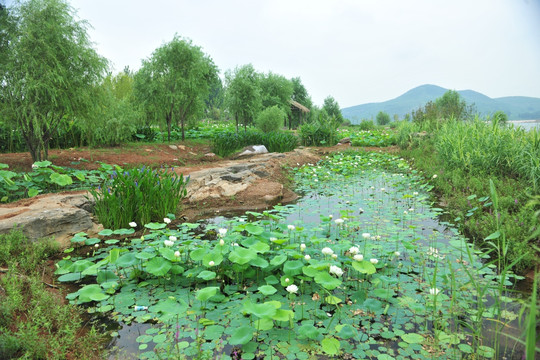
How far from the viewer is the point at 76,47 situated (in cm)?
865

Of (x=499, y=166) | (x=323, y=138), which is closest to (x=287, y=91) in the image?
(x=323, y=138)

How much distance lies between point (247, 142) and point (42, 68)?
9.16 meters

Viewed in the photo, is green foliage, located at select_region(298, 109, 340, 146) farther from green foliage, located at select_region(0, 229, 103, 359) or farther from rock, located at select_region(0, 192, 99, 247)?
green foliage, located at select_region(0, 229, 103, 359)

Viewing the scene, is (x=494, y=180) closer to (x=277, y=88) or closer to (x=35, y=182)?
(x=35, y=182)

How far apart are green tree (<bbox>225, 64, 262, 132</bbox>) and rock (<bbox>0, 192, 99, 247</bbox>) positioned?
1625cm

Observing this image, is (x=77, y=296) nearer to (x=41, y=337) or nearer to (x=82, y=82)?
(x=41, y=337)

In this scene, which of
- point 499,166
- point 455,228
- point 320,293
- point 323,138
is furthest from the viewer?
point 323,138

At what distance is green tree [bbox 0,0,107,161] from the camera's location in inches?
310

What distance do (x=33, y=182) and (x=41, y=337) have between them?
6156 millimetres

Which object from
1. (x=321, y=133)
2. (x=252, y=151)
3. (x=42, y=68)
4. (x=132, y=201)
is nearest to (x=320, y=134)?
(x=321, y=133)

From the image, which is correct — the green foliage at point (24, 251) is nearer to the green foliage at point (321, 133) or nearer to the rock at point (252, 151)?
the rock at point (252, 151)

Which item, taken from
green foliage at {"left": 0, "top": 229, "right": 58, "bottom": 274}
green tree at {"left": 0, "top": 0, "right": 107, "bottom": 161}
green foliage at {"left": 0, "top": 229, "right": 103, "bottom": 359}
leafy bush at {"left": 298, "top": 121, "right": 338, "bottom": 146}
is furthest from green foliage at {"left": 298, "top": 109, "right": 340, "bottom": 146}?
green foliage at {"left": 0, "top": 229, "right": 103, "bottom": 359}

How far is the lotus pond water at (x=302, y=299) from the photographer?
85.3 inches

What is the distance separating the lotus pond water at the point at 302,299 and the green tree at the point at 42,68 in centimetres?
624
